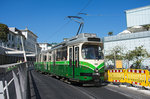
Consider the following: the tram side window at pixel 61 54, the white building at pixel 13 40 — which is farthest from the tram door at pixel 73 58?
the white building at pixel 13 40

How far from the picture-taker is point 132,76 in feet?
38.0

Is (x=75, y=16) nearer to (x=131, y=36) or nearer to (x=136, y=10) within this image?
(x=131, y=36)

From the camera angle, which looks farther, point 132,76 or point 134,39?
point 134,39

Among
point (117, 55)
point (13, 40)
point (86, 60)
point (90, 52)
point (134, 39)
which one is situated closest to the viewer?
point (86, 60)

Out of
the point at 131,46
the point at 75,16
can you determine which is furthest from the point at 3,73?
the point at 131,46

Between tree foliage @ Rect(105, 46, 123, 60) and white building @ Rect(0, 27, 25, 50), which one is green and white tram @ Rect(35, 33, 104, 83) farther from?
white building @ Rect(0, 27, 25, 50)

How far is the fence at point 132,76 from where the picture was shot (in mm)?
10445

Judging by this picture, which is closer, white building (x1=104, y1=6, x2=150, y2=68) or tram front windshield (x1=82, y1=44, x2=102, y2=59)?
tram front windshield (x1=82, y1=44, x2=102, y2=59)

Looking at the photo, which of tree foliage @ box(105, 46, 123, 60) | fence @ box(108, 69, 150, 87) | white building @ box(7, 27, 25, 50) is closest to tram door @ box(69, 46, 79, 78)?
Result: fence @ box(108, 69, 150, 87)

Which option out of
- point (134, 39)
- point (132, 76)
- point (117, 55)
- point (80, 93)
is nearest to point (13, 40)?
point (117, 55)

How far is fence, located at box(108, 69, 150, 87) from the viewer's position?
1045 cm

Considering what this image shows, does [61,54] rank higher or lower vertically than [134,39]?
lower

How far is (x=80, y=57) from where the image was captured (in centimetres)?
1139

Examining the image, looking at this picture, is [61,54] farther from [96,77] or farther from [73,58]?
[96,77]
